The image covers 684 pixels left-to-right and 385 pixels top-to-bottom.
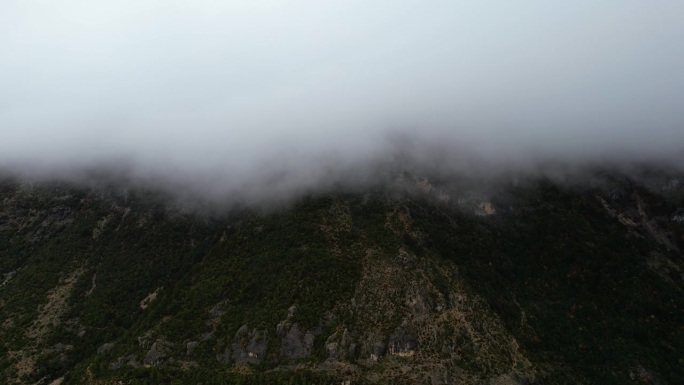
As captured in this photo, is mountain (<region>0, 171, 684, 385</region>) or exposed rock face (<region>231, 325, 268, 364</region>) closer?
mountain (<region>0, 171, 684, 385</region>)

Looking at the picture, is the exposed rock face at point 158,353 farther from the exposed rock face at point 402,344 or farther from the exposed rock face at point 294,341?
the exposed rock face at point 402,344

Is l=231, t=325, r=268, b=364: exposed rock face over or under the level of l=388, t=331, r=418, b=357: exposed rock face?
over

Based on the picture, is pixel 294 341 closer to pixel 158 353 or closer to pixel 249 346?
pixel 249 346

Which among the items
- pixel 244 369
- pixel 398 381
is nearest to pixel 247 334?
pixel 244 369

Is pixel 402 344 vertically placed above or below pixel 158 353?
below

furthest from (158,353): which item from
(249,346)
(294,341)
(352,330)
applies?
(352,330)

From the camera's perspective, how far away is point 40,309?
7495 inches

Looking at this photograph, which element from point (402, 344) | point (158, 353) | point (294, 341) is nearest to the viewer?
point (402, 344)

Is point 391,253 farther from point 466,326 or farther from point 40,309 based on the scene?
point 40,309

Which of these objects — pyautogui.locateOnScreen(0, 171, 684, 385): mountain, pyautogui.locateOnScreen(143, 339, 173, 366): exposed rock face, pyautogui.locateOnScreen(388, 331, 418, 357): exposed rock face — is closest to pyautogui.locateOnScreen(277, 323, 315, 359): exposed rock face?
pyautogui.locateOnScreen(0, 171, 684, 385): mountain

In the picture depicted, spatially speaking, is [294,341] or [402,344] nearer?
[402,344]

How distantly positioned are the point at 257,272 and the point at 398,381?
74228mm

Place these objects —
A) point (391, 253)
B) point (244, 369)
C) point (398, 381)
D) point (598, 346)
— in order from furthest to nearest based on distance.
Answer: point (391, 253)
point (598, 346)
point (244, 369)
point (398, 381)

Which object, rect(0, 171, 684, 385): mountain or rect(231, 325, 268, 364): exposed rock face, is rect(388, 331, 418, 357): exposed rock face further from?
rect(231, 325, 268, 364): exposed rock face
